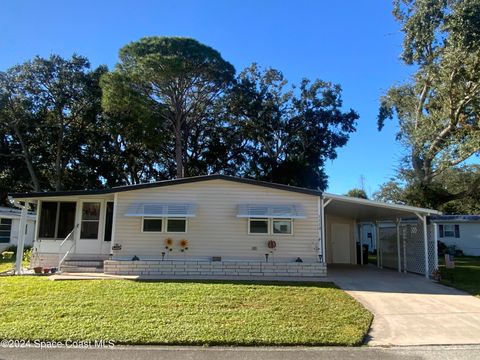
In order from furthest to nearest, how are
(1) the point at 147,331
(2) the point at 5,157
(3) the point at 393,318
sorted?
(2) the point at 5,157 < (3) the point at 393,318 < (1) the point at 147,331

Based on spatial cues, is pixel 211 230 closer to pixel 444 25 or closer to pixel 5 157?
pixel 444 25

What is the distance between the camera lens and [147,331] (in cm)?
650

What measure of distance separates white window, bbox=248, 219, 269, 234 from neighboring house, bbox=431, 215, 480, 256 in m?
18.0

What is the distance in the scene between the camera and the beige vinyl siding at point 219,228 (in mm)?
13234

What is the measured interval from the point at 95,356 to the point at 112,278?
588 cm

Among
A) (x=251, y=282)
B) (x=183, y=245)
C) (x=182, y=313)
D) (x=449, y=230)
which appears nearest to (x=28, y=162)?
(x=183, y=245)

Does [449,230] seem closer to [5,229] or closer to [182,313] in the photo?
[182,313]

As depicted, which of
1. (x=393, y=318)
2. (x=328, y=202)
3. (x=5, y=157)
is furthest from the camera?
(x=5, y=157)

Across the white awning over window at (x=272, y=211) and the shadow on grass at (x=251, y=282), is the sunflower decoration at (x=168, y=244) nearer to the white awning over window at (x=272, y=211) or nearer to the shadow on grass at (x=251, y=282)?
the shadow on grass at (x=251, y=282)

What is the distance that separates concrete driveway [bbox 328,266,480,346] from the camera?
6605 mm

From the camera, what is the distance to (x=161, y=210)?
13.3m

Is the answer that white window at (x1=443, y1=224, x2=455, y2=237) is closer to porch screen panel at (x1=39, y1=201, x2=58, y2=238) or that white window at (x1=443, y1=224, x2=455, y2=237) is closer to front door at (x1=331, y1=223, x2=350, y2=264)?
front door at (x1=331, y1=223, x2=350, y2=264)

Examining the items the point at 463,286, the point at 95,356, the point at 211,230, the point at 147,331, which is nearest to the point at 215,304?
the point at 147,331

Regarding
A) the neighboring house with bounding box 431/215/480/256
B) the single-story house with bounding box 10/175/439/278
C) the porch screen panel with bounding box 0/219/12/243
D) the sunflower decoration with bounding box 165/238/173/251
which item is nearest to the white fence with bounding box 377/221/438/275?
the single-story house with bounding box 10/175/439/278
